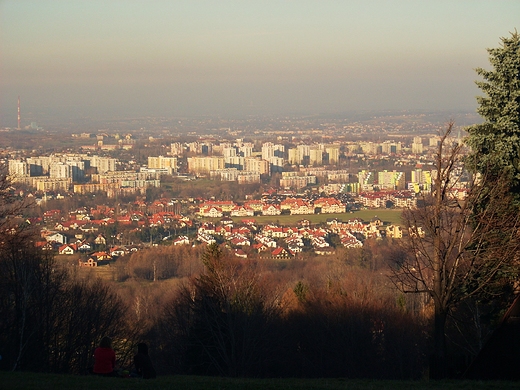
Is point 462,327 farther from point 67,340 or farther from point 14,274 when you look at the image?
point 14,274

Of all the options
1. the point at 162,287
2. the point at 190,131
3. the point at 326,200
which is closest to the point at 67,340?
the point at 162,287

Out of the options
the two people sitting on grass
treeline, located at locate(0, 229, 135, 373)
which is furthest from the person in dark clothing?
treeline, located at locate(0, 229, 135, 373)

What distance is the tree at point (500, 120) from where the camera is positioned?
36.7 feet

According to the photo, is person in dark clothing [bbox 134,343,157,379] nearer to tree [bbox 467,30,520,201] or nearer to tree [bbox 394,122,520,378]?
tree [bbox 394,122,520,378]

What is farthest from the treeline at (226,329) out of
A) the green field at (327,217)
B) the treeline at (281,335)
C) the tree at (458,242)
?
the green field at (327,217)

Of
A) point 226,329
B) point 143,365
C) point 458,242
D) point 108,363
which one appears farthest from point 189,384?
point 226,329

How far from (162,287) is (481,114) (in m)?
17.9

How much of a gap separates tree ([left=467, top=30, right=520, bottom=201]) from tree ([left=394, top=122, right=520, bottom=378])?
0.40 metres

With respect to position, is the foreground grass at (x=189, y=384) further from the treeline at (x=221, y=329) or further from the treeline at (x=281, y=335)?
the treeline at (x=281, y=335)

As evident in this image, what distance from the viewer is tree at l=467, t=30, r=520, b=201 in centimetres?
1118

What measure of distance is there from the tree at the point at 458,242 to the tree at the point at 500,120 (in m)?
0.40

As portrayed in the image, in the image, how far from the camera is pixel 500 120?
37.5 ft

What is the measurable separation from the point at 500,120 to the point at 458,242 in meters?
2.23

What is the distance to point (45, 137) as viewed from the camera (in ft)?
350
